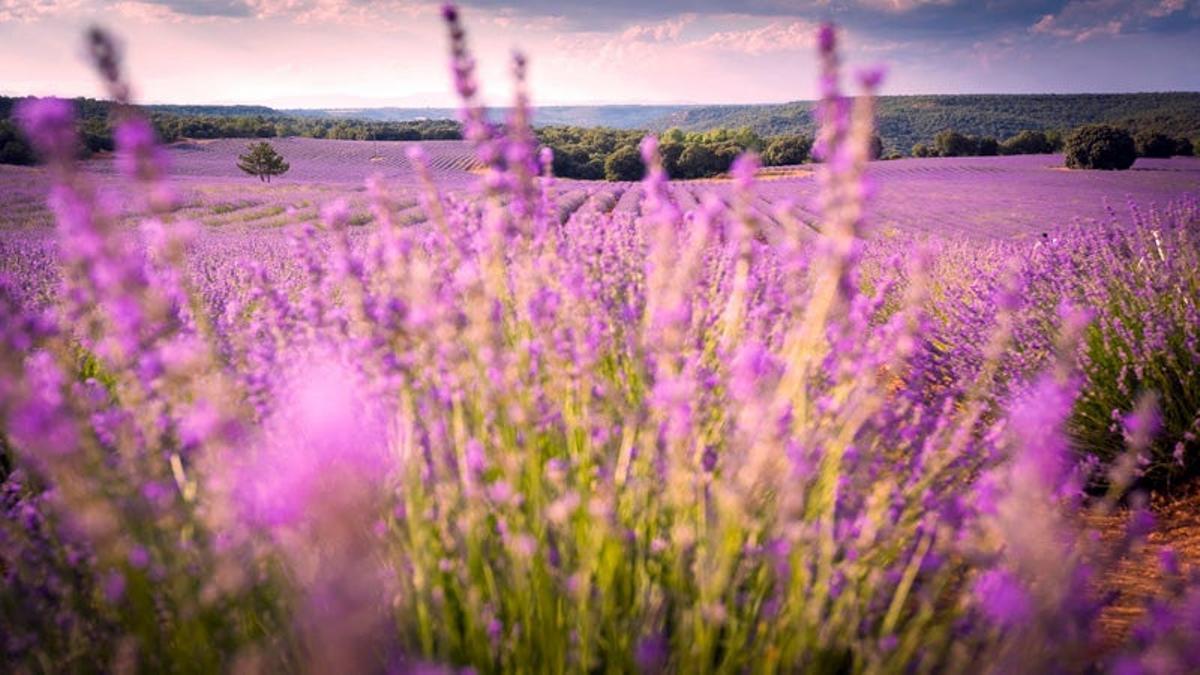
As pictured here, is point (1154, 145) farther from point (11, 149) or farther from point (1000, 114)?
point (11, 149)

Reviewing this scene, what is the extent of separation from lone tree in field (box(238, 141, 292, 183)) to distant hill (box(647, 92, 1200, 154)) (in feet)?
117

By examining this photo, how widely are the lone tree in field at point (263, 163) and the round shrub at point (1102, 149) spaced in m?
31.4

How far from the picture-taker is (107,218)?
92cm

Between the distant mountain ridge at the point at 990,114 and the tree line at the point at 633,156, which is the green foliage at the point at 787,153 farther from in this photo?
the distant mountain ridge at the point at 990,114

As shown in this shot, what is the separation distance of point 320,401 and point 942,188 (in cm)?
2264

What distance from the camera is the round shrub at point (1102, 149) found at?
26.8 meters

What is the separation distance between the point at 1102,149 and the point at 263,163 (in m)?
32.5

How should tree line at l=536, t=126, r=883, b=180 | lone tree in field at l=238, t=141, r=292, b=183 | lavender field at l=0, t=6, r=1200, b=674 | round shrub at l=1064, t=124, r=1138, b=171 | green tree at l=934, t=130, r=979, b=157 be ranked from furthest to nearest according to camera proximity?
green tree at l=934, t=130, r=979, b=157 → tree line at l=536, t=126, r=883, b=180 → round shrub at l=1064, t=124, r=1138, b=171 → lone tree in field at l=238, t=141, r=292, b=183 → lavender field at l=0, t=6, r=1200, b=674

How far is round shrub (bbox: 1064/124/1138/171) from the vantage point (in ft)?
87.8

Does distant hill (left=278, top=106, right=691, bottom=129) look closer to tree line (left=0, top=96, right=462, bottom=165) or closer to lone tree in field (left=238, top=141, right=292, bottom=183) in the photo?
tree line (left=0, top=96, right=462, bottom=165)

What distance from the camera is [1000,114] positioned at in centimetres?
6800

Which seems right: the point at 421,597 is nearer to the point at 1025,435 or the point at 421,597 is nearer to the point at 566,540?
the point at 566,540

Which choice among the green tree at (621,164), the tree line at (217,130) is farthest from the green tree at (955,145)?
the tree line at (217,130)

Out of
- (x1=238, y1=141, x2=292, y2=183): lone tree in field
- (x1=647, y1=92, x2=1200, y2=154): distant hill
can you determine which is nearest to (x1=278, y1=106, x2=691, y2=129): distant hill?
(x1=647, y1=92, x2=1200, y2=154): distant hill
